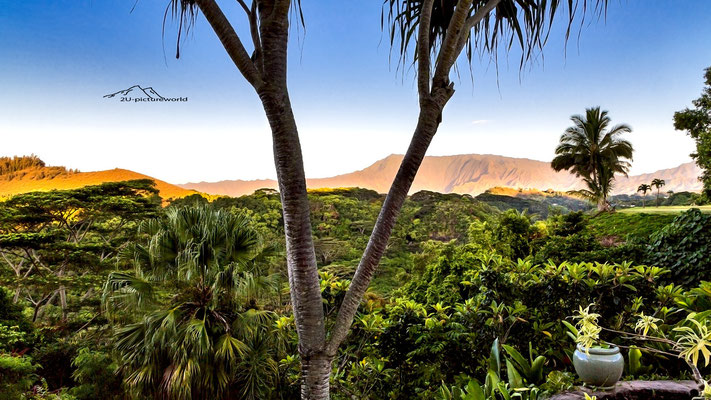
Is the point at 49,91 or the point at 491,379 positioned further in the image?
the point at 49,91

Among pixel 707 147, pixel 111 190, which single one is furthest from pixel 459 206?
pixel 111 190

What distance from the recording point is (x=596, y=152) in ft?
53.1

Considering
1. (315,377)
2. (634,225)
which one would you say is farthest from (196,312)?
(634,225)

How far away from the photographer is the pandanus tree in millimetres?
1597

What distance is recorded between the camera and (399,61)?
2533 mm

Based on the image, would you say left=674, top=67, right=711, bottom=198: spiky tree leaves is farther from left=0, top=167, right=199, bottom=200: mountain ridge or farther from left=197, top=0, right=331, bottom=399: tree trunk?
left=0, top=167, right=199, bottom=200: mountain ridge

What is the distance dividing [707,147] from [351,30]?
9.30m

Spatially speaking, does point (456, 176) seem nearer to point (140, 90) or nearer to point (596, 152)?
point (596, 152)

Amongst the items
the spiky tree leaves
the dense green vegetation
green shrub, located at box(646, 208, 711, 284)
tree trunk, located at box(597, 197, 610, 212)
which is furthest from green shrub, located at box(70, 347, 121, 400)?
tree trunk, located at box(597, 197, 610, 212)

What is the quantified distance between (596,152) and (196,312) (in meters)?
19.0

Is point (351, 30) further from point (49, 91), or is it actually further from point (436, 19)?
point (49, 91)

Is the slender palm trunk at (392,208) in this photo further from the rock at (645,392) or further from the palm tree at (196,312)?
the palm tree at (196,312)

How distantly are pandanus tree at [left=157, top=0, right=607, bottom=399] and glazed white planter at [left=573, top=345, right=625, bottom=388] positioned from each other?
3.70ft

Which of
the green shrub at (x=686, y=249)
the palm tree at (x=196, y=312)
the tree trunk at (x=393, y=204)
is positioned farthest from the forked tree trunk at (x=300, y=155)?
the green shrub at (x=686, y=249)
